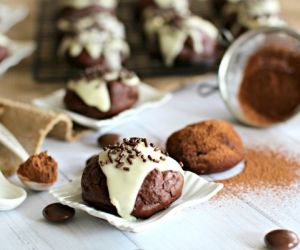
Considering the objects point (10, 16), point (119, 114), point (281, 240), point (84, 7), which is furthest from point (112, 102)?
point (10, 16)

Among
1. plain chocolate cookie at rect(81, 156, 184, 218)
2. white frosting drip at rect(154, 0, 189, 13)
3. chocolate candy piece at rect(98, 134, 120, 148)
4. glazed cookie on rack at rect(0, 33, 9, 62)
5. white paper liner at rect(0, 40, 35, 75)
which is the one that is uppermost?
glazed cookie on rack at rect(0, 33, 9, 62)

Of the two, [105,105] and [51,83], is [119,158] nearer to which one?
[105,105]

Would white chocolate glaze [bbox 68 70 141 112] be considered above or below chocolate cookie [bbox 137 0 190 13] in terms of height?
above

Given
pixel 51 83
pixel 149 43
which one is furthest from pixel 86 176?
pixel 149 43

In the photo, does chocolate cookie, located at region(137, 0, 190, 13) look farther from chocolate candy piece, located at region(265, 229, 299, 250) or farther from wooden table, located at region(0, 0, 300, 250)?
chocolate candy piece, located at region(265, 229, 299, 250)

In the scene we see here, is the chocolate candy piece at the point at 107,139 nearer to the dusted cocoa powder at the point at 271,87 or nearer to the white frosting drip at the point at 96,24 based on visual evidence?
the dusted cocoa powder at the point at 271,87

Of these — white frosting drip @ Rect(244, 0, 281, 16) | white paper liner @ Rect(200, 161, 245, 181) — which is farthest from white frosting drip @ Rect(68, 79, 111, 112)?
white frosting drip @ Rect(244, 0, 281, 16)
